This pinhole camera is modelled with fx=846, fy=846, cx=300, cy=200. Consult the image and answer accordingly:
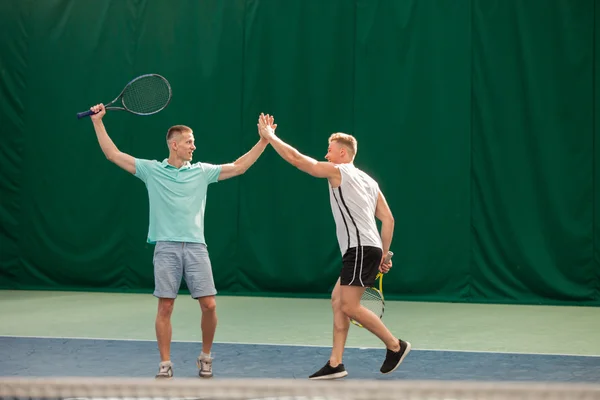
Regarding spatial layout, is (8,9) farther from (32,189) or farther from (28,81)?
(32,189)

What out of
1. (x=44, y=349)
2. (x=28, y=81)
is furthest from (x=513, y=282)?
(x=28, y=81)

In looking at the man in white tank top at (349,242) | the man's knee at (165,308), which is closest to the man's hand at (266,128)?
the man in white tank top at (349,242)

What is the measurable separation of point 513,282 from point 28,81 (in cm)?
643

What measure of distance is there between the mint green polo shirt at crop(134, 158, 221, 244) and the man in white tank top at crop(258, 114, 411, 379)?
53cm

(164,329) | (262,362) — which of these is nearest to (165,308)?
(164,329)

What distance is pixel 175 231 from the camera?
16.0 ft

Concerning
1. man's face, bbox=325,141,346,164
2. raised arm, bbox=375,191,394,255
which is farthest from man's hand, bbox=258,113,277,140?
raised arm, bbox=375,191,394,255

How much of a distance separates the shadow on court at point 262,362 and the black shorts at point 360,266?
60cm

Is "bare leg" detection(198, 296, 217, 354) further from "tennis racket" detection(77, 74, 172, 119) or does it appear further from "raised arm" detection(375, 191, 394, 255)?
"tennis racket" detection(77, 74, 172, 119)

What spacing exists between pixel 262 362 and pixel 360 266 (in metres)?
1.06

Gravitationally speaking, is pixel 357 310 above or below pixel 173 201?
below

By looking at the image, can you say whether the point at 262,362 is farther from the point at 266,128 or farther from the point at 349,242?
the point at 266,128

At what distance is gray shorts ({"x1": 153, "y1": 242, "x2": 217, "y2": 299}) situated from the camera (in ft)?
15.9

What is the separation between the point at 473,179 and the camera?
988 cm
